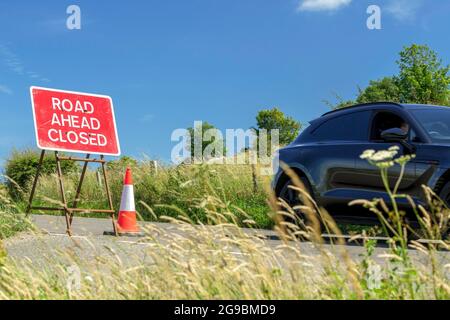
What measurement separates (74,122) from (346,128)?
454cm

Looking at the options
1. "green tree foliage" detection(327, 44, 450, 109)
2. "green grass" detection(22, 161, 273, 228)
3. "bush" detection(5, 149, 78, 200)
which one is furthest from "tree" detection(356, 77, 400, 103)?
"green grass" detection(22, 161, 273, 228)

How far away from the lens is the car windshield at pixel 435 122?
9492 mm

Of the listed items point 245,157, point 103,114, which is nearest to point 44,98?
point 103,114

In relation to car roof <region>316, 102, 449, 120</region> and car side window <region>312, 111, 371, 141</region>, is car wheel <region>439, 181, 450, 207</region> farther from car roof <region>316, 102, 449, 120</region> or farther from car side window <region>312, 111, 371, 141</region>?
car side window <region>312, 111, 371, 141</region>

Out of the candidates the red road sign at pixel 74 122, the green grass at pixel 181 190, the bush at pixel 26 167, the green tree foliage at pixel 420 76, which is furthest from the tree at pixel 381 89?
the red road sign at pixel 74 122

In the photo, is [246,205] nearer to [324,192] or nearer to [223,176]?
[223,176]

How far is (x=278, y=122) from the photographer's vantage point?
6875 cm

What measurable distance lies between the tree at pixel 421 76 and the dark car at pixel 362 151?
33.3 m

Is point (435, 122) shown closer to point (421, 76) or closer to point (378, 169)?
point (378, 169)

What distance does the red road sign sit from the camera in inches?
452

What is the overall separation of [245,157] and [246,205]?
7.05 metres

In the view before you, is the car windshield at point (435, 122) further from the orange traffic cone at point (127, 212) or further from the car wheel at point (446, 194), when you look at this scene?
the orange traffic cone at point (127, 212)

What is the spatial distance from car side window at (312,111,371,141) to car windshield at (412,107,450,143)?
765 millimetres

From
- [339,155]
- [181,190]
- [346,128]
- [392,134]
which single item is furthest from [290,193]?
[181,190]
